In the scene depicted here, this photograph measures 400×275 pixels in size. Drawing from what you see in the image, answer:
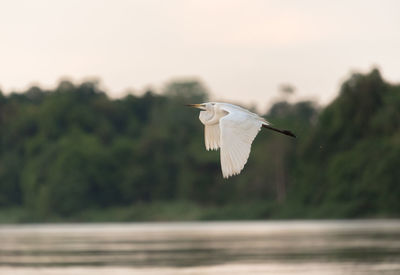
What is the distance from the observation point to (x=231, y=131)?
13.9 metres

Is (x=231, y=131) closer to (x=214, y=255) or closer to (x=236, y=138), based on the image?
(x=236, y=138)

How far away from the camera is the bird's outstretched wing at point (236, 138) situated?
1295 cm

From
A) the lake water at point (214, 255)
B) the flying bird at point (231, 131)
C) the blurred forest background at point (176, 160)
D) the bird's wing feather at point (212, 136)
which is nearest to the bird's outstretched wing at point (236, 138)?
the flying bird at point (231, 131)

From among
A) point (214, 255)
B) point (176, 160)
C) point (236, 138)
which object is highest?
point (236, 138)

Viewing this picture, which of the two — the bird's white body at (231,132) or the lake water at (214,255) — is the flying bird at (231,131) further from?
the lake water at (214,255)

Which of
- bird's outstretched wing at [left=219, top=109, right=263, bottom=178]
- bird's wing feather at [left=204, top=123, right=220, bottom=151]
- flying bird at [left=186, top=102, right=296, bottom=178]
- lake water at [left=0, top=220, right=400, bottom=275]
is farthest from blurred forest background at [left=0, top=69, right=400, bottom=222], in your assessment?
bird's outstretched wing at [left=219, top=109, right=263, bottom=178]

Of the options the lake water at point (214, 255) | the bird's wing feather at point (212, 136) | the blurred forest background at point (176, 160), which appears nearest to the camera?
the bird's wing feather at point (212, 136)

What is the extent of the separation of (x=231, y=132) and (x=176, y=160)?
62517 mm

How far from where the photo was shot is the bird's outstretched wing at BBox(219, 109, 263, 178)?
1295 cm

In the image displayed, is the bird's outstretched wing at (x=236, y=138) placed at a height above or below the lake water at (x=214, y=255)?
above

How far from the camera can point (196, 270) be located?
27484 mm

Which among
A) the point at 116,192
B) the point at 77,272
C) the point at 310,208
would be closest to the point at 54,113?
the point at 116,192

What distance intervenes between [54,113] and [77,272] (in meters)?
55.2

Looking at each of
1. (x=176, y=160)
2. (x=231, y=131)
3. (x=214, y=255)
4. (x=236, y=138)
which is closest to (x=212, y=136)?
(x=231, y=131)
